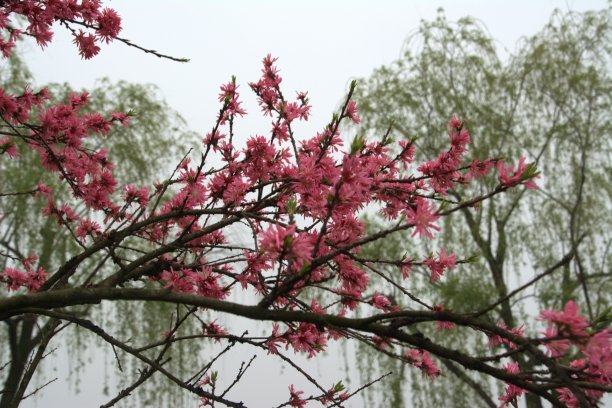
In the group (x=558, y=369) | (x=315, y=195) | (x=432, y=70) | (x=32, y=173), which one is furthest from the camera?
(x=432, y=70)

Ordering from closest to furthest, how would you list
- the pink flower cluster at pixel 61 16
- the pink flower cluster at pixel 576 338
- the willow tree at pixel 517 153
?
the pink flower cluster at pixel 576 338, the pink flower cluster at pixel 61 16, the willow tree at pixel 517 153

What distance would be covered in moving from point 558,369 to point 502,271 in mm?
6148

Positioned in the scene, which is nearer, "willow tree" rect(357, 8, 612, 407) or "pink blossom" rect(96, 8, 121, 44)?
"pink blossom" rect(96, 8, 121, 44)

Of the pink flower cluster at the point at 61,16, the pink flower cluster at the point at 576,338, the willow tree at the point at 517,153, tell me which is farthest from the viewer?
the willow tree at the point at 517,153

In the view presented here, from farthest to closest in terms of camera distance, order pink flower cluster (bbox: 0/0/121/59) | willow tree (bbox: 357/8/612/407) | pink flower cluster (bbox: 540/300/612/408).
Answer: willow tree (bbox: 357/8/612/407) < pink flower cluster (bbox: 0/0/121/59) < pink flower cluster (bbox: 540/300/612/408)

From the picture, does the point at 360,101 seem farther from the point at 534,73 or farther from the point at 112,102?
the point at 112,102

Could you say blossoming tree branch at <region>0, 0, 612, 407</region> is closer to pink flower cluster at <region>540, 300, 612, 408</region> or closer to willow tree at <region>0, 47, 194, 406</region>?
pink flower cluster at <region>540, 300, 612, 408</region>

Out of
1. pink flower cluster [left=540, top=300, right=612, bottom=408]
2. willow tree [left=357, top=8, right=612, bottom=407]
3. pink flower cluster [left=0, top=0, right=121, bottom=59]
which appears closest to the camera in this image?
pink flower cluster [left=540, top=300, right=612, bottom=408]

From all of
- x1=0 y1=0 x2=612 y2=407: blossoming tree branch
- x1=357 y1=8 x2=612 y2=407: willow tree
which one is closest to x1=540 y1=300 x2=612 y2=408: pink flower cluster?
x1=0 y1=0 x2=612 y2=407: blossoming tree branch

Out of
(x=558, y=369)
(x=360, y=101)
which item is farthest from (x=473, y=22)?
(x=558, y=369)

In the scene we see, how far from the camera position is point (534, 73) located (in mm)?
6590

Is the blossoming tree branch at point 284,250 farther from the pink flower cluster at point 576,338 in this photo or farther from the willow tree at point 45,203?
the willow tree at point 45,203

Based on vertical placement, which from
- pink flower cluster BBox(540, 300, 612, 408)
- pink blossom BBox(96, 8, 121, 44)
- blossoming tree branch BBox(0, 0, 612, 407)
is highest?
pink blossom BBox(96, 8, 121, 44)

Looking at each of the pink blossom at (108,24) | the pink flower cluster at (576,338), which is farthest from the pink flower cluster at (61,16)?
the pink flower cluster at (576,338)
